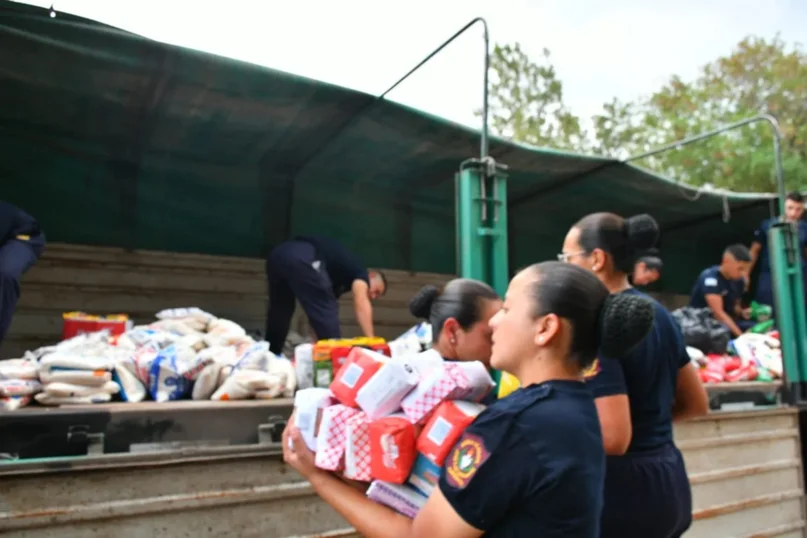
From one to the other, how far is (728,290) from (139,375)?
512 cm

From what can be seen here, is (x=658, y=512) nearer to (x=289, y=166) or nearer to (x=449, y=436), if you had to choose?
(x=449, y=436)

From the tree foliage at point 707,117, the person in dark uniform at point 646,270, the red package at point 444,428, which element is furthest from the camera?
the tree foliage at point 707,117

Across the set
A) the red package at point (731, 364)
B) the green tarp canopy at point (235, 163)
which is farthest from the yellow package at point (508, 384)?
the red package at point (731, 364)

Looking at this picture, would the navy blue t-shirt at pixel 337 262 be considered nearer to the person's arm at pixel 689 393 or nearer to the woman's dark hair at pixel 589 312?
the person's arm at pixel 689 393

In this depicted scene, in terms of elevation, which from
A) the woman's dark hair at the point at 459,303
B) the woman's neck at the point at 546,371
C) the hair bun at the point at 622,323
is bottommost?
the woman's neck at the point at 546,371

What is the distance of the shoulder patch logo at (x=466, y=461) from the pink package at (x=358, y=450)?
22cm

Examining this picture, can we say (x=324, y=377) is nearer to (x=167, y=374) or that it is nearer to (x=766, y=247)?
(x=167, y=374)

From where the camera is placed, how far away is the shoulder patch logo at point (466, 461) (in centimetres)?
102

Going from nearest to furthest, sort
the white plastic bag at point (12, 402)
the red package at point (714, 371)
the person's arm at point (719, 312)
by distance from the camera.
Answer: the white plastic bag at point (12, 402) < the red package at point (714, 371) < the person's arm at point (719, 312)

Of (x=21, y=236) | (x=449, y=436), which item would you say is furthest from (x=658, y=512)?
(x=21, y=236)

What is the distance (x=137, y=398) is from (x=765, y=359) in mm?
4206

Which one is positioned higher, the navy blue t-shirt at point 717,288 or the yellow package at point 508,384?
the navy blue t-shirt at point 717,288

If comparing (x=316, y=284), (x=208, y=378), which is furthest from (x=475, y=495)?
(x=316, y=284)

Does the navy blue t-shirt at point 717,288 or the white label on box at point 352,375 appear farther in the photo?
the navy blue t-shirt at point 717,288
